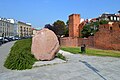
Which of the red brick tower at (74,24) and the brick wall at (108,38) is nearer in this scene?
the brick wall at (108,38)

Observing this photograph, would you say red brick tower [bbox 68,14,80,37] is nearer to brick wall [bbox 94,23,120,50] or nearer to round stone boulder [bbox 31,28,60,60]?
brick wall [bbox 94,23,120,50]

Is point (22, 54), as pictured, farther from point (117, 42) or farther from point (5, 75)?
point (117, 42)

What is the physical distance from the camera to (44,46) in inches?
489

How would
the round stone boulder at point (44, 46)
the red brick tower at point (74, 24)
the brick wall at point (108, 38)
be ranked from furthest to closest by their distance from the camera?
the red brick tower at point (74, 24) < the brick wall at point (108, 38) < the round stone boulder at point (44, 46)

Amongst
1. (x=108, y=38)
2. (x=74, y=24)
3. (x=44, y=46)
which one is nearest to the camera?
(x=44, y=46)

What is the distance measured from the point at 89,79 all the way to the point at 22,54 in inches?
193

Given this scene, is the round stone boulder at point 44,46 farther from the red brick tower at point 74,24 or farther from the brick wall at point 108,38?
the red brick tower at point 74,24

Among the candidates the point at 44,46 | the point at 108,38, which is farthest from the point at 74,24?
the point at 44,46

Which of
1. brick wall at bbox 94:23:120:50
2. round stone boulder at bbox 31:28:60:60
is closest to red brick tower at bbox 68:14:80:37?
brick wall at bbox 94:23:120:50

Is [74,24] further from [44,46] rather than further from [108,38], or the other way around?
[44,46]

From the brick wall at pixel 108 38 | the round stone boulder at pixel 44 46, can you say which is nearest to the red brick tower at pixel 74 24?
the brick wall at pixel 108 38

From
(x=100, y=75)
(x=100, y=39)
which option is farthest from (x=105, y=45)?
(x=100, y=75)

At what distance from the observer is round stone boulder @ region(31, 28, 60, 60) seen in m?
12.4

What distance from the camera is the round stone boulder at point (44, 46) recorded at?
12.4 metres
